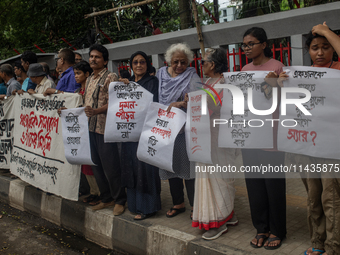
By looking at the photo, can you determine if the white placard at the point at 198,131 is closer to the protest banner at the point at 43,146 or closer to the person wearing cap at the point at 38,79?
the protest banner at the point at 43,146

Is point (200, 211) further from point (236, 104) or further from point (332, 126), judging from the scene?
point (332, 126)

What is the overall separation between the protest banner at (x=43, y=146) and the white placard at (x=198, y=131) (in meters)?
1.75

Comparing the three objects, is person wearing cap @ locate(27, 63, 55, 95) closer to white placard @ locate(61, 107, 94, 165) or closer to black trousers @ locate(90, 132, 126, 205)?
white placard @ locate(61, 107, 94, 165)

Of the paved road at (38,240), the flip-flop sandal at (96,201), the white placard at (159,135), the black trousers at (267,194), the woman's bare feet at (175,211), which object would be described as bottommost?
the paved road at (38,240)

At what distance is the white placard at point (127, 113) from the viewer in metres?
3.94

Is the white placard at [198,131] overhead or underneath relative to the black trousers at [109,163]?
overhead

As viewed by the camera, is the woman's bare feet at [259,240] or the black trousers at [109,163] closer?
the woman's bare feet at [259,240]

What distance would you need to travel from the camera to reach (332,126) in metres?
2.68

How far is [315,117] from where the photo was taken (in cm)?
275

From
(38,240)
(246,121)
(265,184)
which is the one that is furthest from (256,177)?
(38,240)

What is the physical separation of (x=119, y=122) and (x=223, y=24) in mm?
4779

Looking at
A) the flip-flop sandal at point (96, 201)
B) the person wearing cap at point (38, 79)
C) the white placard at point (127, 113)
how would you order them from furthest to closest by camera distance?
1. the person wearing cap at point (38, 79)
2. the flip-flop sandal at point (96, 201)
3. the white placard at point (127, 113)

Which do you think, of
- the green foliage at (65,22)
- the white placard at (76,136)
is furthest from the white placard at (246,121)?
the green foliage at (65,22)

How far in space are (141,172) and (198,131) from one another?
970 mm
